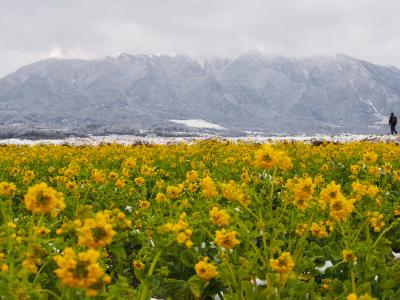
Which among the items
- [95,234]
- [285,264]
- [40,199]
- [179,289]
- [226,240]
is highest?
[40,199]

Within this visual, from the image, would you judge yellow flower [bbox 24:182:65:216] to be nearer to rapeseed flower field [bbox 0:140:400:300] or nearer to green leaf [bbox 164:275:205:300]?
rapeseed flower field [bbox 0:140:400:300]

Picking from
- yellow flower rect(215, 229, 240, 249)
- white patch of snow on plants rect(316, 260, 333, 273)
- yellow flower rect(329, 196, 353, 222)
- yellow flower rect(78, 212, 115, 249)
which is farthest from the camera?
white patch of snow on plants rect(316, 260, 333, 273)

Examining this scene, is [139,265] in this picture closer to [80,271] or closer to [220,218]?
[220,218]

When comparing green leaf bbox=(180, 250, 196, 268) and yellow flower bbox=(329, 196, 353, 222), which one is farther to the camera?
green leaf bbox=(180, 250, 196, 268)

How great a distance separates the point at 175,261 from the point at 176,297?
0.93 m

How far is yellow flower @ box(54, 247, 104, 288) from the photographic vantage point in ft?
6.50

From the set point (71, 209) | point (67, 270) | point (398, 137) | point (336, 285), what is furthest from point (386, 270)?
point (398, 137)

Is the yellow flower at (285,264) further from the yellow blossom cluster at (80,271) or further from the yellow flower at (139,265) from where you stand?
the yellow flower at (139,265)

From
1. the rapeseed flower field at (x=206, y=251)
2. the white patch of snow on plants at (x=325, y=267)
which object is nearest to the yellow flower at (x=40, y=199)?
the rapeseed flower field at (x=206, y=251)

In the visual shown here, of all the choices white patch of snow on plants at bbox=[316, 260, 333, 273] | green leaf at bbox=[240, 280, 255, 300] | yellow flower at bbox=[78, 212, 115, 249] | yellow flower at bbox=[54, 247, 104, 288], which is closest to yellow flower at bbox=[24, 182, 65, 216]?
yellow flower at bbox=[78, 212, 115, 249]

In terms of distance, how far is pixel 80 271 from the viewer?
6.57 ft

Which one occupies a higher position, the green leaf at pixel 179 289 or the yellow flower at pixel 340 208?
the yellow flower at pixel 340 208

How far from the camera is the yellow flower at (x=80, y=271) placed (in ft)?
6.50

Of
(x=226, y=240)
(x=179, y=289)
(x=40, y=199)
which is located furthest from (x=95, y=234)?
(x=179, y=289)
